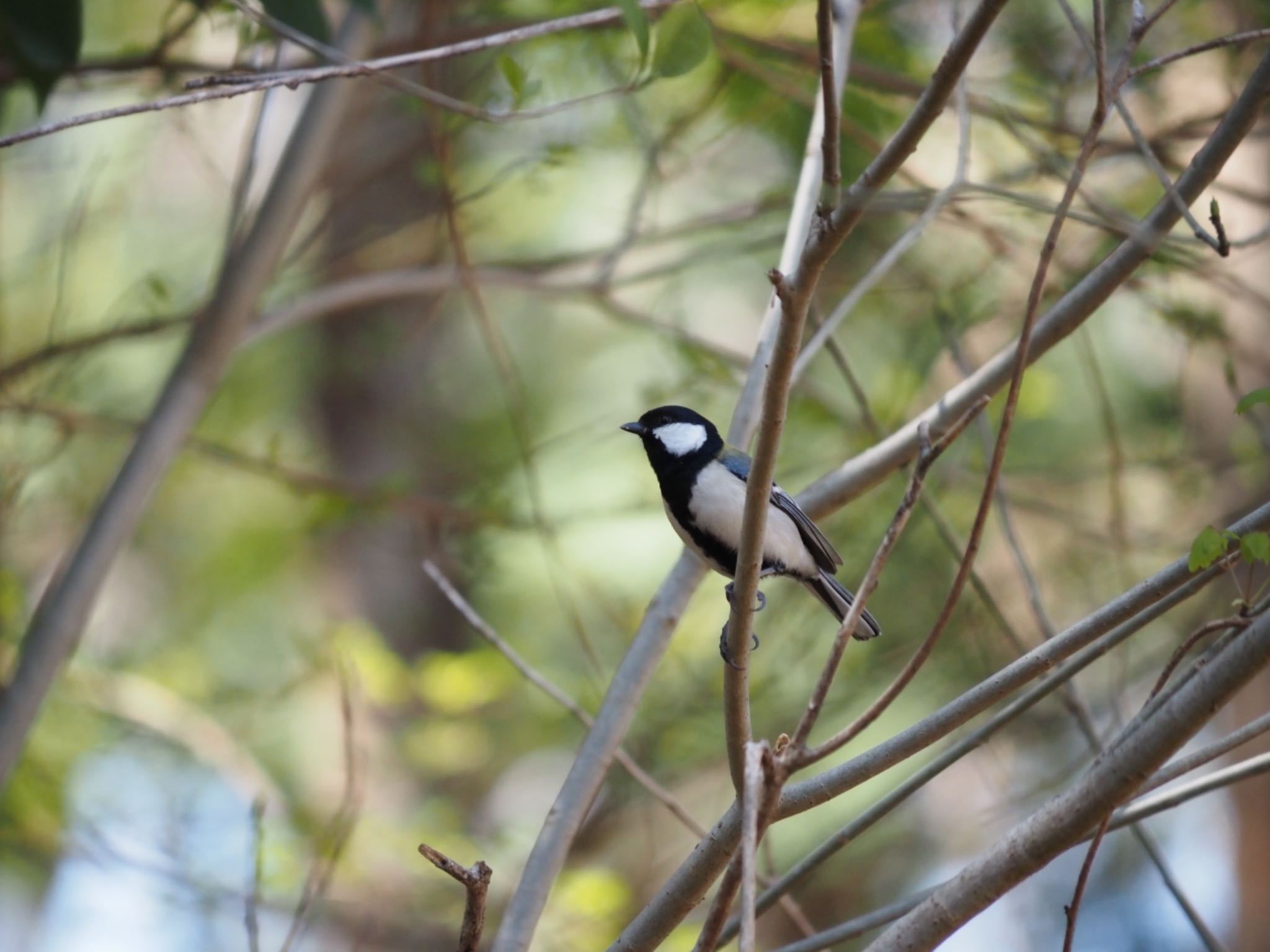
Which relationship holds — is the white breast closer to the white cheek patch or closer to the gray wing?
the gray wing

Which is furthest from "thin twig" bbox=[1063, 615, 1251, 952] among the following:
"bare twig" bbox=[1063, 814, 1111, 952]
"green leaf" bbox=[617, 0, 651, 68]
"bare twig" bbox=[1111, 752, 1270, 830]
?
"green leaf" bbox=[617, 0, 651, 68]

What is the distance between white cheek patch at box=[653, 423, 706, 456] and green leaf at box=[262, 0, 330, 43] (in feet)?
4.13

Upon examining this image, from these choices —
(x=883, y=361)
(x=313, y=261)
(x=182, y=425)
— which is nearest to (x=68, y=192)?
(x=313, y=261)

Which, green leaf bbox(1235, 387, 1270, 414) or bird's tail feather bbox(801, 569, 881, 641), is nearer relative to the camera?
green leaf bbox(1235, 387, 1270, 414)

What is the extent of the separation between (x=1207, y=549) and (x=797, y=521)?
4.67 ft

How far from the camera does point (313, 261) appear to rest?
455cm

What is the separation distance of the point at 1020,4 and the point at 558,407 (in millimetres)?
3094

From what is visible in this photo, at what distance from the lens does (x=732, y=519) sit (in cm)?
274

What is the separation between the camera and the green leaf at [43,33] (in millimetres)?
2486

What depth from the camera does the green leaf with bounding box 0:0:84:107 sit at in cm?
249

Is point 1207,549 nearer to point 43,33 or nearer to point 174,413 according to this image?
point 174,413

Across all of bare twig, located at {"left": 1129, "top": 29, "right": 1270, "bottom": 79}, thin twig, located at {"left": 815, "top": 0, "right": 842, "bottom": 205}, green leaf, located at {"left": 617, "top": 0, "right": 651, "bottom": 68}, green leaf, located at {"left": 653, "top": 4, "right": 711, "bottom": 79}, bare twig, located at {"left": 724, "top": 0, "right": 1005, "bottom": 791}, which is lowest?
bare twig, located at {"left": 724, "top": 0, "right": 1005, "bottom": 791}

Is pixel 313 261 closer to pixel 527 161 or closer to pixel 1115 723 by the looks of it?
pixel 527 161

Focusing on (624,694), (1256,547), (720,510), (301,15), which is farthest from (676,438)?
(1256,547)
